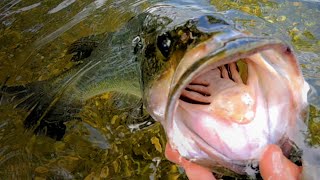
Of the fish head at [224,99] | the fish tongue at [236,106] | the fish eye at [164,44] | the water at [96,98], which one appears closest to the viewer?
the fish head at [224,99]

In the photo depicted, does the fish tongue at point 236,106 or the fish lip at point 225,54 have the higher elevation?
the fish lip at point 225,54

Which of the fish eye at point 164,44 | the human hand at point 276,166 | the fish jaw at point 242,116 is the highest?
the fish eye at point 164,44

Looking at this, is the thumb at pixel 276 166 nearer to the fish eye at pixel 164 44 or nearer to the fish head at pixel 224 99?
the fish head at pixel 224 99

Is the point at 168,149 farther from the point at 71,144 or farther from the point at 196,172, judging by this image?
the point at 71,144

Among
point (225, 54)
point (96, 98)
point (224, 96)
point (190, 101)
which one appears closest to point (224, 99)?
point (224, 96)

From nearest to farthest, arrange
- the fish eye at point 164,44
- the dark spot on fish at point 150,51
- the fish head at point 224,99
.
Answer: the fish head at point 224,99 < the fish eye at point 164,44 < the dark spot on fish at point 150,51

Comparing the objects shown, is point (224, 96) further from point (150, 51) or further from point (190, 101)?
point (150, 51)

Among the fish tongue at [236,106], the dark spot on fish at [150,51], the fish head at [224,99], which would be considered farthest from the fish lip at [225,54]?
the dark spot on fish at [150,51]
